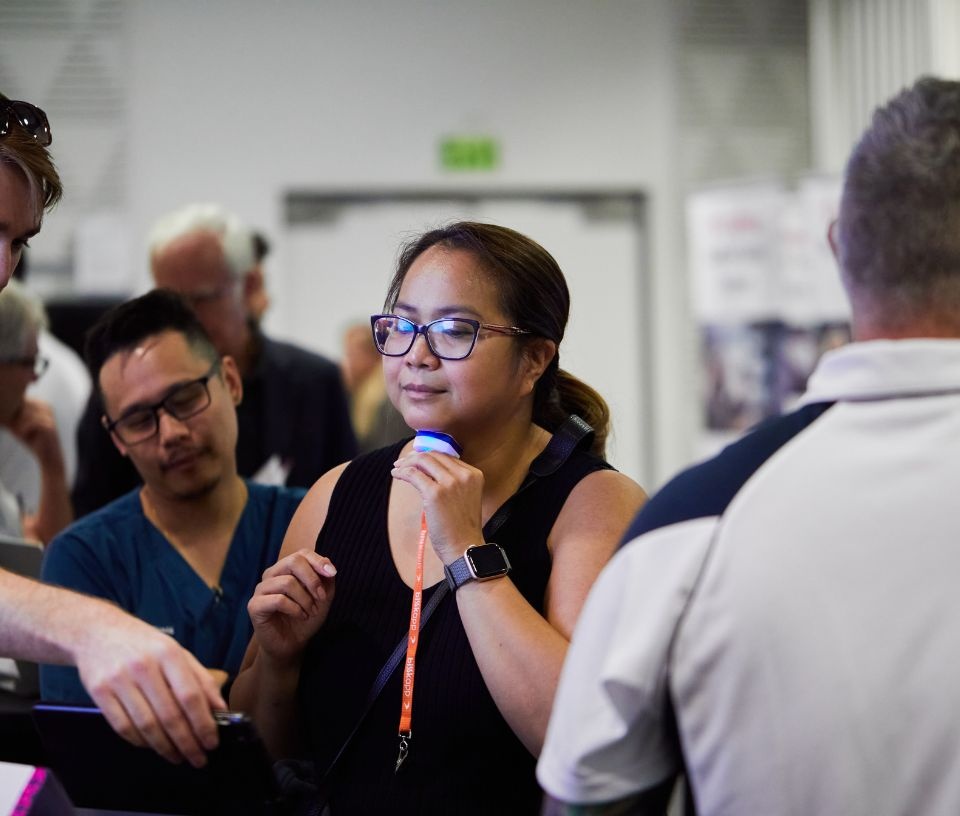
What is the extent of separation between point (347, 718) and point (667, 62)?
5.82 m

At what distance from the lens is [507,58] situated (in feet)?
21.8

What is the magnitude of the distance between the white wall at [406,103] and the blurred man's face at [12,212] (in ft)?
16.2

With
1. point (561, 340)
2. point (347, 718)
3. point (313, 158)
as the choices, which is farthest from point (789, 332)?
point (347, 718)

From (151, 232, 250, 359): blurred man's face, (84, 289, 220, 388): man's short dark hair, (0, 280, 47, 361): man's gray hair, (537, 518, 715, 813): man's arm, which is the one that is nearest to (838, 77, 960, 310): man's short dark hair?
(537, 518, 715, 813): man's arm

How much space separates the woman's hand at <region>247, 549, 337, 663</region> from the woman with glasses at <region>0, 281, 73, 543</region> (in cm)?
124

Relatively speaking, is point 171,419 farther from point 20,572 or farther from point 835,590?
point 835,590

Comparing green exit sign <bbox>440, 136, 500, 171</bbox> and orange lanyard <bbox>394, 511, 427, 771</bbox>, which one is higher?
green exit sign <bbox>440, 136, 500, 171</bbox>

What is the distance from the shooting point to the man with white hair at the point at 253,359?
3.19 metres

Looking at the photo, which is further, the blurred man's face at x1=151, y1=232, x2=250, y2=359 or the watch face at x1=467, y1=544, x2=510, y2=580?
the blurred man's face at x1=151, y1=232, x2=250, y2=359

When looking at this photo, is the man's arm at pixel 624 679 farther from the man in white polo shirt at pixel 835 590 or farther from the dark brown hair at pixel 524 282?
the dark brown hair at pixel 524 282

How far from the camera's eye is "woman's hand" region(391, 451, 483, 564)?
1543 millimetres

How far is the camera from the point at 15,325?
2.86 meters

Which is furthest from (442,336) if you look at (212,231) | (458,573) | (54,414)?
(54,414)

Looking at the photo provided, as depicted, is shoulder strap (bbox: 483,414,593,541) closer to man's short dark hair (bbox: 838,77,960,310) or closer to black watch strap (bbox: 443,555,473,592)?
black watch strap (bbox: 443,555,473,592)
